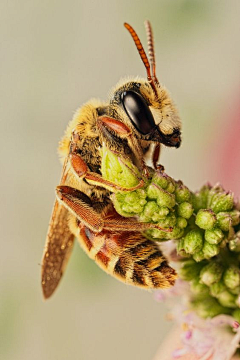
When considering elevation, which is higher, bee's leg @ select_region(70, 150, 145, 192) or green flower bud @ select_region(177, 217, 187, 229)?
green flower bud @ select_region(177, 217, 187, 229)

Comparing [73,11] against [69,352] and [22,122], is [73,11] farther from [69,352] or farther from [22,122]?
[69,352]

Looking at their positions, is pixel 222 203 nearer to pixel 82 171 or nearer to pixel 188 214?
pixel 188 214

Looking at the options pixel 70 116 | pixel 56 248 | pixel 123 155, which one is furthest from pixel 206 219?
pixel 70 116

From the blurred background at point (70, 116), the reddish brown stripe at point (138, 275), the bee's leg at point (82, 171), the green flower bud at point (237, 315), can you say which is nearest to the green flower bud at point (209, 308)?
the green flower bud at point (237, 315)

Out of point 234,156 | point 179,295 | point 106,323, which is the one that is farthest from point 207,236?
point 106,323

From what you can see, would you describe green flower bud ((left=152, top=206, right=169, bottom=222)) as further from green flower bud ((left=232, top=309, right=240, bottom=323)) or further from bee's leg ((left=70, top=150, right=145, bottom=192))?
green flower bud ((left=232, top=309, right=240, bottom=323))

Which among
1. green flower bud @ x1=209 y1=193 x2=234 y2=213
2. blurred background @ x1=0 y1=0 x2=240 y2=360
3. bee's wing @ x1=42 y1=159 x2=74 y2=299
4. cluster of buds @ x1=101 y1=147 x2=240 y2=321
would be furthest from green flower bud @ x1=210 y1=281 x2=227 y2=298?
blurred background @ x1=0 y1=0 x2=240 y2=360

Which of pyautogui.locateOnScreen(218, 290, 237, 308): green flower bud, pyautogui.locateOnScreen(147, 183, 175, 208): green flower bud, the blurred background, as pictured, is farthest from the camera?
the blurred background
